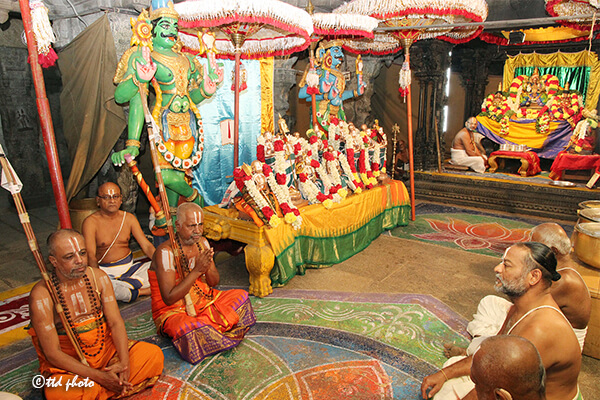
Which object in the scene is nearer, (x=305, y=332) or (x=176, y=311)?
(x=176, y=311)

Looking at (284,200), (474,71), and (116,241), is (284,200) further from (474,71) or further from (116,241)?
(474,71)

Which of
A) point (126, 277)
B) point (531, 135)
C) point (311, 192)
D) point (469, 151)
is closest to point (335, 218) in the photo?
point (311, 192)

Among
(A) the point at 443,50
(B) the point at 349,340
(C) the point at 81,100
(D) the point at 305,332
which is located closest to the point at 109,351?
(D) the point at 305,332

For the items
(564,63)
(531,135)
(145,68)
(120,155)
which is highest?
(564,63)

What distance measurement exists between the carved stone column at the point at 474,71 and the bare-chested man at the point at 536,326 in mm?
10301

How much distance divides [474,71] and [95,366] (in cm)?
1171

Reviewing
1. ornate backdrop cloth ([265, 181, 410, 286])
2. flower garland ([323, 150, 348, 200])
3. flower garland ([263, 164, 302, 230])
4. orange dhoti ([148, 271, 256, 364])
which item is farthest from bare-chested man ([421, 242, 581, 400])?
flower garland ([323, 150, 348, 200])

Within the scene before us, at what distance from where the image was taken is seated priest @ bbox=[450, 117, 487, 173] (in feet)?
32.1

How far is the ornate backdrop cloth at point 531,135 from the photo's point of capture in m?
9.99

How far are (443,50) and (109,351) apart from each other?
30.8 ft

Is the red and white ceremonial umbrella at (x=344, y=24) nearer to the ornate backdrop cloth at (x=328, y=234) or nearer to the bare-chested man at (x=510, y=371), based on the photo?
the ornate backdrop cloth at (x=328, y=234)

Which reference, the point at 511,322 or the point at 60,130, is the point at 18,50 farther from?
the point at 511,322

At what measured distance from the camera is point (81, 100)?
5.37 meters

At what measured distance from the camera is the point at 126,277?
4.40 m
